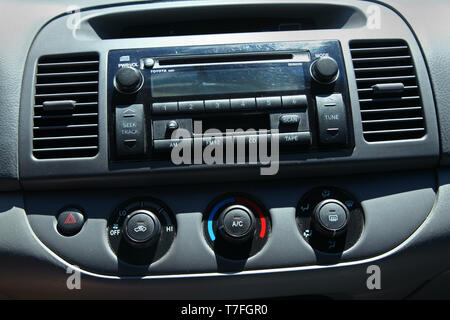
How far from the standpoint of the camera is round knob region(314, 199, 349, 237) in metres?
1.18

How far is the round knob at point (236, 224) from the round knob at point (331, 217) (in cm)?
18

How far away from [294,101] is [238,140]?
19 centimetres

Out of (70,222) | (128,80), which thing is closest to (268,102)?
(128,80)

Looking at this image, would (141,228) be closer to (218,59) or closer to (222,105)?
(222,105)

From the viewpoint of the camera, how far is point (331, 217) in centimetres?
119

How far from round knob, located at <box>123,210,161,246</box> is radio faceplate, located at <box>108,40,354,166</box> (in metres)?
0.15

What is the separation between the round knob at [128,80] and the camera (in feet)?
4.02

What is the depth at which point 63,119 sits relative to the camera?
4.10 feet

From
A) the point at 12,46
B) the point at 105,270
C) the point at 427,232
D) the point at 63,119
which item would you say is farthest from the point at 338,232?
the point at 12,46
